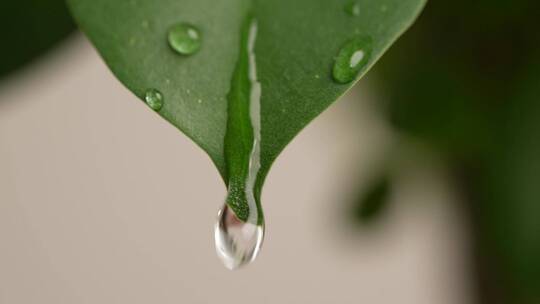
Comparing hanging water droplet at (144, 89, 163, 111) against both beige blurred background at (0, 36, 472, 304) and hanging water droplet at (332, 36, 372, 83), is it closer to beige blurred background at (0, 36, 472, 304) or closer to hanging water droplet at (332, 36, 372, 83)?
hanging water droplet at (332, 36, 372, 83)

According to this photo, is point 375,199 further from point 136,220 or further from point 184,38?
point 136,220

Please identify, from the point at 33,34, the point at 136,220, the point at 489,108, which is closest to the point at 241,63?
the point at 33,34

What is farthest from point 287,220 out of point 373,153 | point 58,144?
point 373,153

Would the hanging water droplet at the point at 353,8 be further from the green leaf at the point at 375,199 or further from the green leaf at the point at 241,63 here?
the green leaf at the point at 375,199

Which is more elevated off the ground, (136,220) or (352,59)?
(352,59)

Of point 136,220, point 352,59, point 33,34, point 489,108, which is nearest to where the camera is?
point 352,59

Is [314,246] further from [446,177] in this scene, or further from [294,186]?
[446,177]

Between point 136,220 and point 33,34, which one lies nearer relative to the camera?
point 33,34

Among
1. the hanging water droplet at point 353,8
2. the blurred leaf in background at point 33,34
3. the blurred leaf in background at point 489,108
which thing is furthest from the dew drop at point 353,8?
the blurred leaf in background at point 489,108
